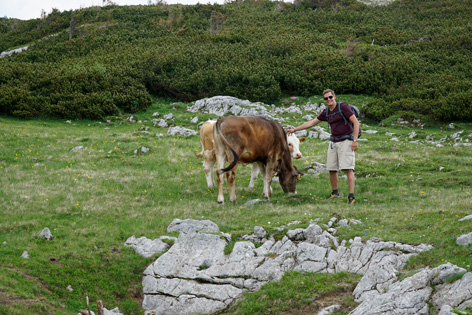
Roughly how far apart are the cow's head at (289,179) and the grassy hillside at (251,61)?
54.3 feet

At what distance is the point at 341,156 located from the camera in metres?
12.8

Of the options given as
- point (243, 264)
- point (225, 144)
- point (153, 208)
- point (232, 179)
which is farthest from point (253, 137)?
point (243, 264)

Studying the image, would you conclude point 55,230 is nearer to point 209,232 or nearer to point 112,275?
point 112,275

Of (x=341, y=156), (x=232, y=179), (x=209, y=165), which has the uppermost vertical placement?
(x=341, y=156)

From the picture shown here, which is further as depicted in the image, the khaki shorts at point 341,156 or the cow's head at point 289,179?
the cow's head at point 289,179

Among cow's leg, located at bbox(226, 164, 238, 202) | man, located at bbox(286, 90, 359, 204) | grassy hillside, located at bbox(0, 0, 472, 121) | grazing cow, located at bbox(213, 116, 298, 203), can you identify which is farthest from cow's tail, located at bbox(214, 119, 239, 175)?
grassy hillside, located at bbox(0, 0, 472, 121)

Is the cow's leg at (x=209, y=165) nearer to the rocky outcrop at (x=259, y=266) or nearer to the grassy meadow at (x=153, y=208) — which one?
the grassy meadow at (x=153, y=208)

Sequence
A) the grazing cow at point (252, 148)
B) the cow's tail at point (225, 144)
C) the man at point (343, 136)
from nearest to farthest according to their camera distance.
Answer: the man at point (343, 136)
the cow's tail at point (225, 144)
the grazing cow at point (252, 148)

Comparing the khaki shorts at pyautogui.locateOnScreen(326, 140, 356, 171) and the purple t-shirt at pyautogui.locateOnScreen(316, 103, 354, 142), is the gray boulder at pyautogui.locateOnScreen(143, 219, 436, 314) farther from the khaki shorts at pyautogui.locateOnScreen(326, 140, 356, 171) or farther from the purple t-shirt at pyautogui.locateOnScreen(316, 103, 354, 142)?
the purple t-shirt at pyautogui.locateOnScreen(316, 103, 354, 142)

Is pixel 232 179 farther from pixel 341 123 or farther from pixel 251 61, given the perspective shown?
pixel 251 61

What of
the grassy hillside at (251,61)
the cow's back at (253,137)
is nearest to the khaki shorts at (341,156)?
the cow's back at (253,137)

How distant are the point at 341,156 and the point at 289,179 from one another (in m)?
2.35

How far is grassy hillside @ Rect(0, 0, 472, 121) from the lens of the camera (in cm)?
3053

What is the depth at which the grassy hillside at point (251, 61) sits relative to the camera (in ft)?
100
